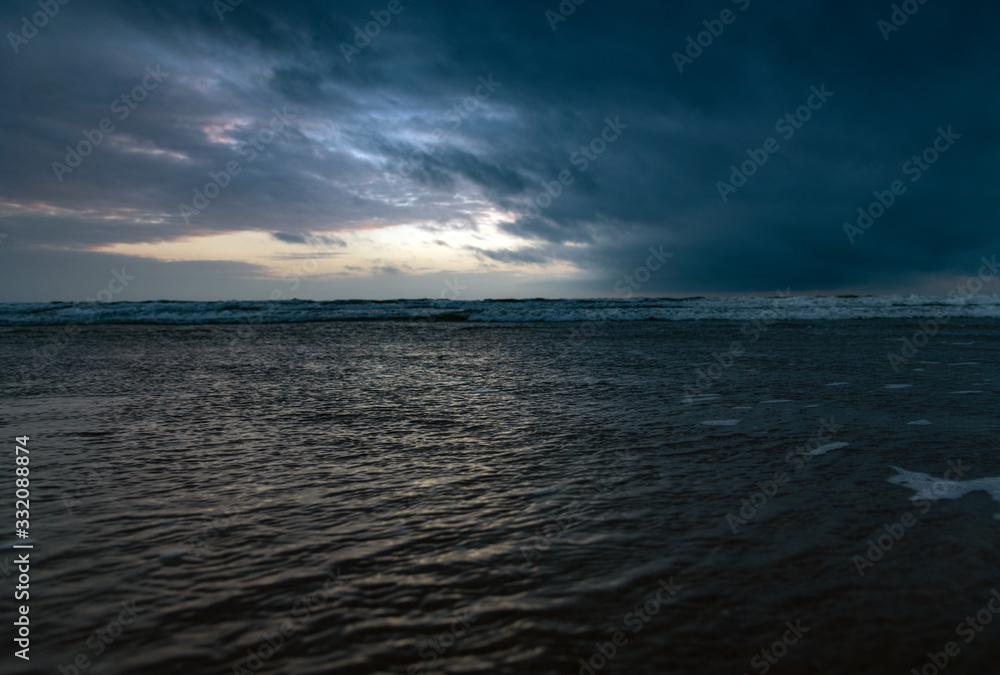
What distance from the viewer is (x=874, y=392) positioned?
7.09 m

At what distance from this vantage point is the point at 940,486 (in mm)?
3635

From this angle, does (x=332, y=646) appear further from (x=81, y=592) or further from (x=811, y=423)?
(x=811, y=423)

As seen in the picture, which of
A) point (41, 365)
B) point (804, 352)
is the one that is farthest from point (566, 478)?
point (41, 365)

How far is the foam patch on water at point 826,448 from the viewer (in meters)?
4.42

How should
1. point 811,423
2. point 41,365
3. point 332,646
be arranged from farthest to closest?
point 41,365 < point 811,423 < point 332,646

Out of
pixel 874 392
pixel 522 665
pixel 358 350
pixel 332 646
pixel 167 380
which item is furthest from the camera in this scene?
pixel 358 350

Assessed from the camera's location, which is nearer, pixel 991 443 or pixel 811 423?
pixel 991 443

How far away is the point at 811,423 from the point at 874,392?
237 cm
